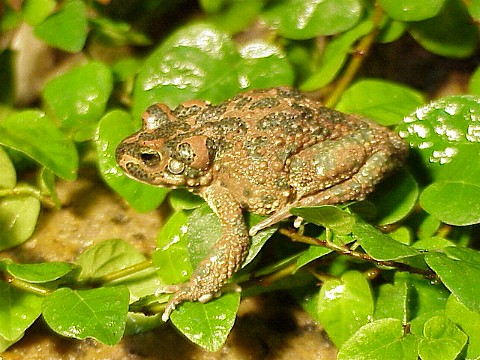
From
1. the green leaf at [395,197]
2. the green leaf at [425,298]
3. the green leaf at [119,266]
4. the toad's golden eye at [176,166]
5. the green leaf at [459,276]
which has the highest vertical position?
the green leaf at [459,276]

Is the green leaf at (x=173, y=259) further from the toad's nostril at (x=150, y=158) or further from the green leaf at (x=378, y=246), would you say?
the green leaf at (x=378, y=246)

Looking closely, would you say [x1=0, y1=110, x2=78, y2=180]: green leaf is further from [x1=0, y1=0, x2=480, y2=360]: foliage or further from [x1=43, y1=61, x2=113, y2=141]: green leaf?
[x1=43, y1=61, x2=113, y2=141]: green leaf

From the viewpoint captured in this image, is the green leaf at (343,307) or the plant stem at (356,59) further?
the plant stem at (356,59)

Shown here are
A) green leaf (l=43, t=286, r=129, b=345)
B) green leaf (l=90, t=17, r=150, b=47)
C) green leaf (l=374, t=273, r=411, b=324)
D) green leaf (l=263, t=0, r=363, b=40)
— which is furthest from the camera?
green leaf (l=90, t=17, r=150, b=47)

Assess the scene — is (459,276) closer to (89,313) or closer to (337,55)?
(89,313)

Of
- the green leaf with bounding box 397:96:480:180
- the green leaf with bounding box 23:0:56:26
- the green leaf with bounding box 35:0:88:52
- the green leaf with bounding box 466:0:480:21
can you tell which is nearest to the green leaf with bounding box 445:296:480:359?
the green leaf with bounding box 397:96:480:180

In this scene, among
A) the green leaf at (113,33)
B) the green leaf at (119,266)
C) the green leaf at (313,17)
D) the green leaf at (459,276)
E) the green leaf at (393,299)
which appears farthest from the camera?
the green leaf at (113,33)

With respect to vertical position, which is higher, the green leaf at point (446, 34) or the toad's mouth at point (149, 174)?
the green leaf at point (446, 34)

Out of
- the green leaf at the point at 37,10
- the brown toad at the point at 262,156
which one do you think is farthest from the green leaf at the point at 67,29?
the brown toad at the point at 262,156
